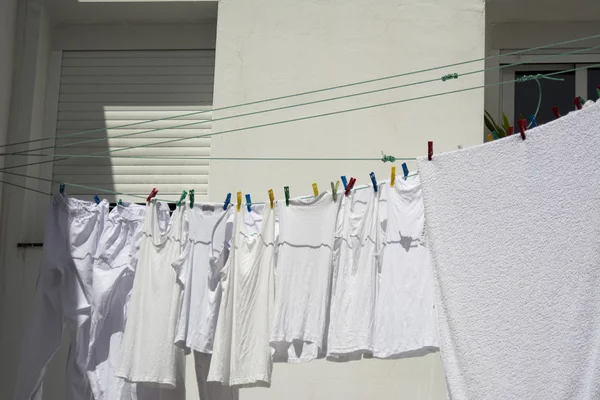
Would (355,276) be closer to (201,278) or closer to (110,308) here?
(201,278)

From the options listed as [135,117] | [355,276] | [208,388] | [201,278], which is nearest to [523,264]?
[355,276]

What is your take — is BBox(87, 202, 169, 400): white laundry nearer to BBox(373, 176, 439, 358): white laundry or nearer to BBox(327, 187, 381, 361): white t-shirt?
BBox(327, 187, 381, 361): white t-shirt

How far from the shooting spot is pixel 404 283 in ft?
18.9

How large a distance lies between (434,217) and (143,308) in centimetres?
171

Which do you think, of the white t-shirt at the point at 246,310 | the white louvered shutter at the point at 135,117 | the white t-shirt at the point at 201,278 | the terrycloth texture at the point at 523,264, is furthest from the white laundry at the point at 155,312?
the terrycloth texture at the point at 523,264

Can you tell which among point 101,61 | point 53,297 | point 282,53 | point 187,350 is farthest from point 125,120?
point 187,350

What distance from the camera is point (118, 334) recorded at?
6.57 metres

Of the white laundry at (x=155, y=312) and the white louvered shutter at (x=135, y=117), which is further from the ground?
the white louvered shutter at (x=135, y=117)

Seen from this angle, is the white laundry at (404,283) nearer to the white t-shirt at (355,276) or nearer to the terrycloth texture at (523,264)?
the white t-shirt at (355,276)

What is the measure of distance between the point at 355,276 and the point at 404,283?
0.30 m

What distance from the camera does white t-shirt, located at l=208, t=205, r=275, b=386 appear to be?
598 cm

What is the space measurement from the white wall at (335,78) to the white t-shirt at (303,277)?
3.98ft

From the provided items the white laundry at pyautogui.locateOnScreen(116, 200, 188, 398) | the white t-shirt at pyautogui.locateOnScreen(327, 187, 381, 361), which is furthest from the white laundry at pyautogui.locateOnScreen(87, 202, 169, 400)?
the white t-shirt at pyautogui.locateOnScreen(327, 187, 381, 361)

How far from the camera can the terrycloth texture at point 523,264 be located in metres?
5.14
